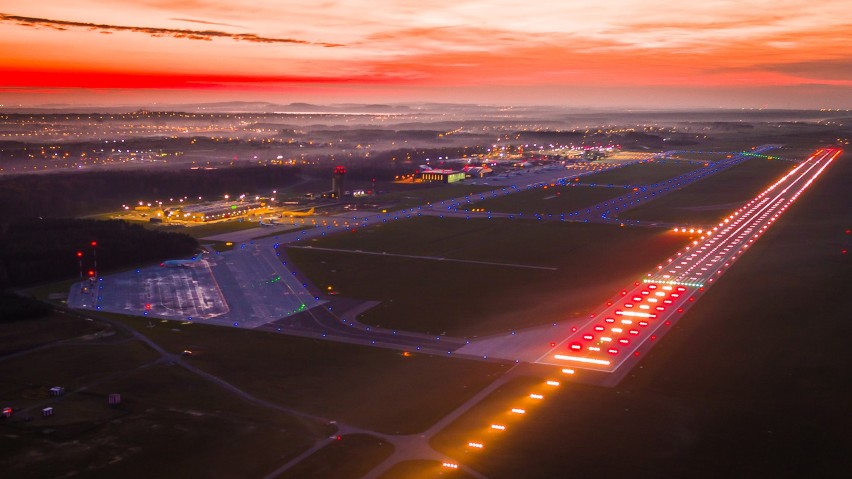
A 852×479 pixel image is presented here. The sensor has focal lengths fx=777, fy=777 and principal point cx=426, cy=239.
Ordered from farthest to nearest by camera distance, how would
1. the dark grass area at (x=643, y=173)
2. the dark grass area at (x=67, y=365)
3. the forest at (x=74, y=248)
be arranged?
1. the dark grass area at (x=643, y=173)
2. the forest at (x=74, y=248)
3. the dark grass area at (x=67, y=365)

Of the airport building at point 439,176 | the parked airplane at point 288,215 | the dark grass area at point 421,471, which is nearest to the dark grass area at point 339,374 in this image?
the dark grass area at point 421,471

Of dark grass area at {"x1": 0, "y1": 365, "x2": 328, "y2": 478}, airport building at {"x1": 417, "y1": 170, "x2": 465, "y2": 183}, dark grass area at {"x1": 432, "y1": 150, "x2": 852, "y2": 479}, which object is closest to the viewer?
dark grass area at {"x1": 0, "y1": 365, "x2": 328, "y2": 478}

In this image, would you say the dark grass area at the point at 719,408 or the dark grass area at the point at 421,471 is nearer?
the dark grass area at the point at 421,471

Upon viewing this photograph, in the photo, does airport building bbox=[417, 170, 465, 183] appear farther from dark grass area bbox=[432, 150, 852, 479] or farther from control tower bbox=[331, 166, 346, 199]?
dark grass area bbox=[432, 150, 852, 479]

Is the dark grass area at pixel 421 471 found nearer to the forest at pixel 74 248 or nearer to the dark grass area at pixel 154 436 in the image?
the dark grass area at pixel 154 436

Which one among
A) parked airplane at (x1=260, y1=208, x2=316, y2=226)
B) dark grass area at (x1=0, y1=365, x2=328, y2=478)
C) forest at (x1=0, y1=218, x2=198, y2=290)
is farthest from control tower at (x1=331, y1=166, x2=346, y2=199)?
dark grass area at (x1=0, y1=365, x2=328, y2=478)

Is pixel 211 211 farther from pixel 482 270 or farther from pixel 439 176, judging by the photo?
pixel 439 176

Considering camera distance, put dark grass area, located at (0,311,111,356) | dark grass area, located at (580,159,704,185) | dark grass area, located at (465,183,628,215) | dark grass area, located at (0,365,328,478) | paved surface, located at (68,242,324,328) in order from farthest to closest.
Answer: dark grass area, located at (580,159,704,185), dark grass area, located at (465,183,628,215), paved surface, located at (68,242,324,328), dark grass area, located at (0,311,111,356), dark grass area, located at (0,365,328,478)
